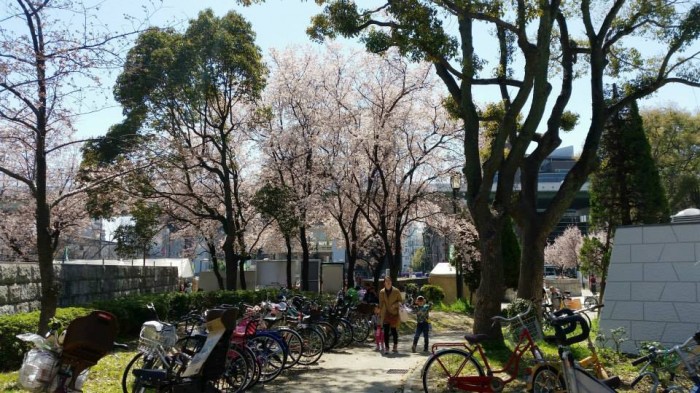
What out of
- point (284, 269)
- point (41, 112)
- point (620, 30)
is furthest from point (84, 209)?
point (620, 30)

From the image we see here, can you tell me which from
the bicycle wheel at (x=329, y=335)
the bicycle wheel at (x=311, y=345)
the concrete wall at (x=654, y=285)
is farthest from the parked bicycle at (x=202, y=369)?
the concrete wall at (x=654, y=285)

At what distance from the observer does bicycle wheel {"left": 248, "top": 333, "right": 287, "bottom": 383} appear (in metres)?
8.43

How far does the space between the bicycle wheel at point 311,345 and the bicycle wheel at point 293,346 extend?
1.64 ft

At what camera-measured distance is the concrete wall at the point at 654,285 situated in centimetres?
938

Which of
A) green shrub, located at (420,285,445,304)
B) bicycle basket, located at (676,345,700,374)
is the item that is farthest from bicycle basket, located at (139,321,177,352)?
green shrub, located at (420,285,445,304)

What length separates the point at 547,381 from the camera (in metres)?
6.14

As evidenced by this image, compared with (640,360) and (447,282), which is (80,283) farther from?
(447,282)

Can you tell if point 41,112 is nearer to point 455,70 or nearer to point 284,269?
point 455,70

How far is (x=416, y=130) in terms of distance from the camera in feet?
69.5

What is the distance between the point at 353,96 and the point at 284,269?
32.8ft

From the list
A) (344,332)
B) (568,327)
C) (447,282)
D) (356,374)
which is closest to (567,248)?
(447,282)

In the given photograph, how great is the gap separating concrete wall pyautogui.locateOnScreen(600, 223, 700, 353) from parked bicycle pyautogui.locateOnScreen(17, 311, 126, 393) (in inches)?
317

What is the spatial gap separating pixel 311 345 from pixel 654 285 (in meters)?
5.81

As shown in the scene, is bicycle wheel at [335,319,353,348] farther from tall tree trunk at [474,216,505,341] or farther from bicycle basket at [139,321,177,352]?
bicycle basket at [139,321,177,352]
